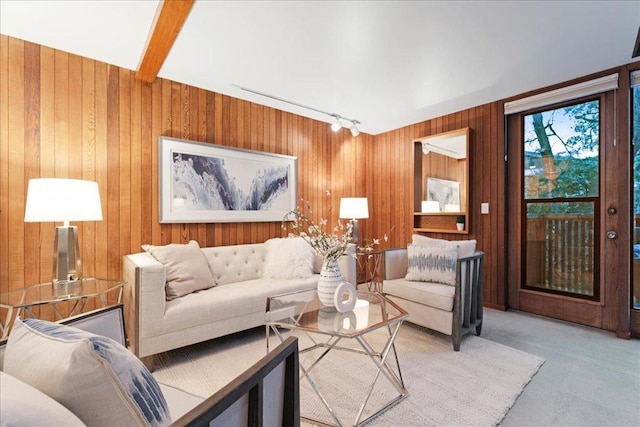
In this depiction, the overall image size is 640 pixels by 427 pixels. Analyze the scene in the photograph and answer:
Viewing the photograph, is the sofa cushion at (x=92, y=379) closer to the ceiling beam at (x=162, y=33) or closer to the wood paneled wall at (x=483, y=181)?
the ceiling beam at (x=162, y=33)

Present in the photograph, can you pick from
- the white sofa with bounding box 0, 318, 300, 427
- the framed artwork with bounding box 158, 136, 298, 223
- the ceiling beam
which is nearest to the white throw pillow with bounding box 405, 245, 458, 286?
the framed artwork with bounding box 158, 136, 298, 223

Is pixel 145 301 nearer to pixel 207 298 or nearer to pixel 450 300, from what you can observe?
pixel 207 298

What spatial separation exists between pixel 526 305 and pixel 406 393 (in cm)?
236

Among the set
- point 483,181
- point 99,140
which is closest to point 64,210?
point 99,140

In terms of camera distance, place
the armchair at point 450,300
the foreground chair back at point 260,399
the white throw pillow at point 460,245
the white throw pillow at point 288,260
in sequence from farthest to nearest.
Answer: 1. the white throw pillow at point 288,260
2. the white throw pillow at point 460,245
3. the armchair at point 450,300
4. the foreground chair back at point 260,399

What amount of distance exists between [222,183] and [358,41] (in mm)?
1974

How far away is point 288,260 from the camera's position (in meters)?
3.13

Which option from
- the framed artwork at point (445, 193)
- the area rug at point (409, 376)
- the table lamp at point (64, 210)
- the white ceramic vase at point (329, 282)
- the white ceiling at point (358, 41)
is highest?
the white ceiling at point (358, 41)

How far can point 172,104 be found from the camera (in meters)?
3.03

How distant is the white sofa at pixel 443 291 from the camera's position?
7.99 ft

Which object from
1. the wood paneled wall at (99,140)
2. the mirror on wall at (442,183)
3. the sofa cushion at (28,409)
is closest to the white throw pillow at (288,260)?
the wood paneled wall at (99,140)

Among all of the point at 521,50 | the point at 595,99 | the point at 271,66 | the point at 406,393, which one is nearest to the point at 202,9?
the point at 271,66

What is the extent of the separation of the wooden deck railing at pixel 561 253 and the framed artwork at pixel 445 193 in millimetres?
850

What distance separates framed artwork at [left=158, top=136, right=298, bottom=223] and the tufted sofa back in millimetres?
370
